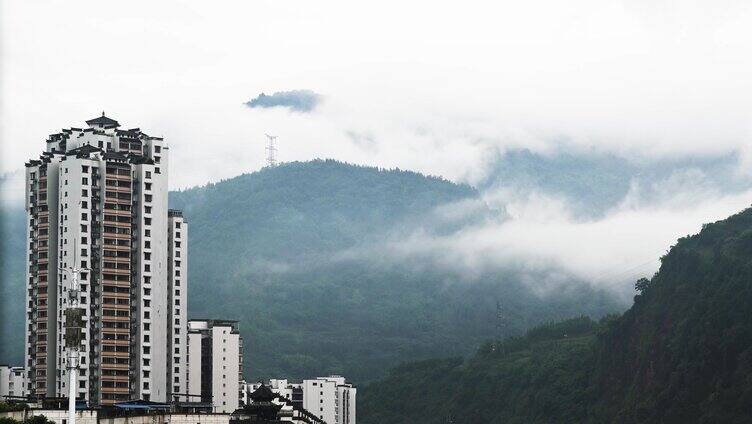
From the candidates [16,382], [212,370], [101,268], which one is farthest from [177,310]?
[16,382]

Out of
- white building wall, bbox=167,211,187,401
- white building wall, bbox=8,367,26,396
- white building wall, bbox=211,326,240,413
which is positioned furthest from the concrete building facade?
white building wall, bbox=211,326,240,413

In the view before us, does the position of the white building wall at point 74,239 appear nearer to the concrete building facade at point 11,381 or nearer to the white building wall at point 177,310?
the white building wall at point 177,310

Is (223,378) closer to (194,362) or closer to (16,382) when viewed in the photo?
(194,362)

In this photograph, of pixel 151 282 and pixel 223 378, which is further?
pixel 223 378

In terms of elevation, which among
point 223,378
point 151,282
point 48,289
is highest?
point 151,282

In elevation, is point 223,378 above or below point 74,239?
below

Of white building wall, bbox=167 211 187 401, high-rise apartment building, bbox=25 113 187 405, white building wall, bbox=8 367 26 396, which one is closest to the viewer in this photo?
high-rise apartment building, bbox=25 113 187 405

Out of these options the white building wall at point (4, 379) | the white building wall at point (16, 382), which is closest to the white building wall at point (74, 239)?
the white building wall at point (4, 379)

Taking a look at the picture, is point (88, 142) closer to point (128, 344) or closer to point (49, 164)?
point (49, 164)

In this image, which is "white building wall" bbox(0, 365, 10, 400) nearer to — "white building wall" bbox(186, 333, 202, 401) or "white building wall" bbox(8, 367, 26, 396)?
"white building wall" bbox(8, 367, 26, 396)
